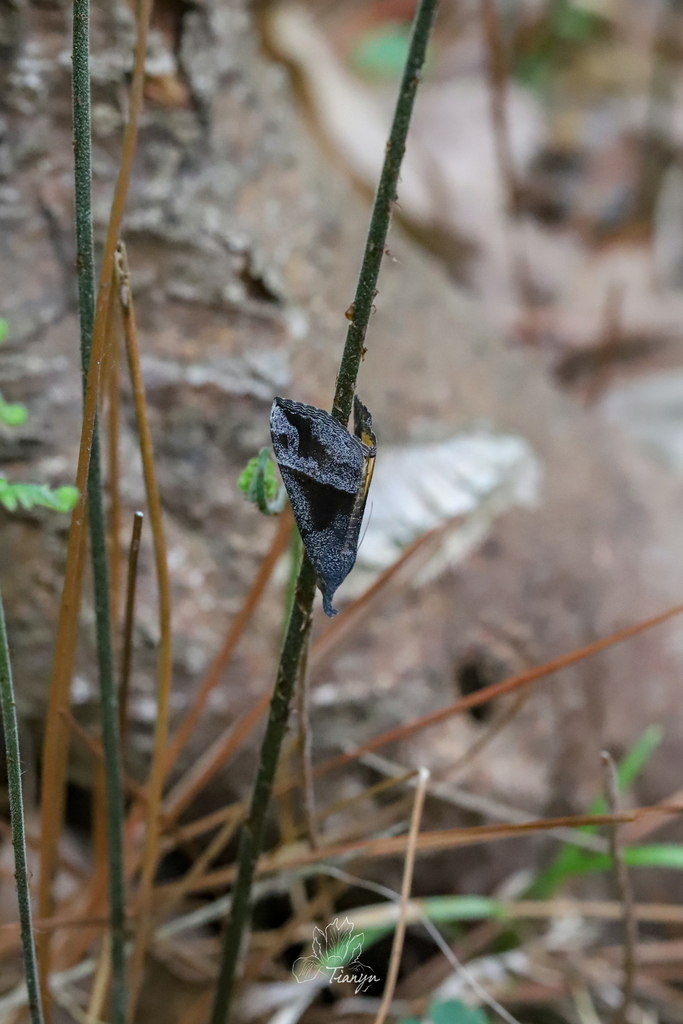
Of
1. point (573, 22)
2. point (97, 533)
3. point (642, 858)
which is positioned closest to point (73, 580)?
point (97, 533)

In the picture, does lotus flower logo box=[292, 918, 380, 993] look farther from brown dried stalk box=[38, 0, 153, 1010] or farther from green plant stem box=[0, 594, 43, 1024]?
green plant stem box=[0, 594, 43, 1024]

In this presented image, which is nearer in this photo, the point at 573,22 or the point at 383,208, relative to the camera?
the point at 383,208

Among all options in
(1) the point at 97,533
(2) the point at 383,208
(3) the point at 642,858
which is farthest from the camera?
(3) the point at 642,858

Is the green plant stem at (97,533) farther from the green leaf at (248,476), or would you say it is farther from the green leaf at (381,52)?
the green leaf at (381,52)

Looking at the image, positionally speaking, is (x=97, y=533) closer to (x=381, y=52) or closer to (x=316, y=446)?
(x=316, y=446)

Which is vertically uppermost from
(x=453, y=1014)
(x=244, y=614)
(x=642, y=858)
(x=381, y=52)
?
(x=381, y=52)
